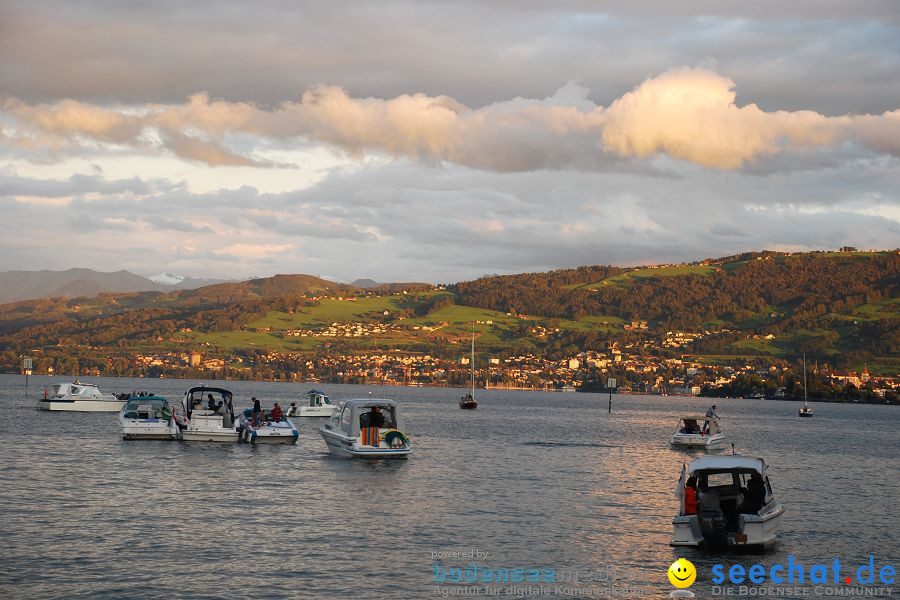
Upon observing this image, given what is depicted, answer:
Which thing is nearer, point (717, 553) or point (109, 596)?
point (109, 596)

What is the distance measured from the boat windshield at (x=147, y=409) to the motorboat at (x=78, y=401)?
44933 mm

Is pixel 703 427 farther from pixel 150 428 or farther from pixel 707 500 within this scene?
pixel 707 500

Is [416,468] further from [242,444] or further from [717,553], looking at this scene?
[717,553]

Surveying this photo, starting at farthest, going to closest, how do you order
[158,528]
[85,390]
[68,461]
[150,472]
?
[85,390], [68,461], [150,472], [158,528]

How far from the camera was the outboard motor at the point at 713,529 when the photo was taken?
33062 millimetres

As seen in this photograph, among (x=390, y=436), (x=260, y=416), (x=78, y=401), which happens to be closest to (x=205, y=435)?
(x=260, y=416)

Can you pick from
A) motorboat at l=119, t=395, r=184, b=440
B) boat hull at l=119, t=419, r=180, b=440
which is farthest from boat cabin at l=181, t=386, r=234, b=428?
boat hull at l=119, t=419, r=180, b=440

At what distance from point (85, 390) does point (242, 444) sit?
6142cm

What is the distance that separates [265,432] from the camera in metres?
70.8

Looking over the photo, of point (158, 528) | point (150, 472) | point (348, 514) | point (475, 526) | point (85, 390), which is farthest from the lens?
point (85, 390)

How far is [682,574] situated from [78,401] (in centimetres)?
10639

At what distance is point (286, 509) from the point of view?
139 ft

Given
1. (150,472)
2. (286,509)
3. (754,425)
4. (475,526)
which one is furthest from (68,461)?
(754,425)

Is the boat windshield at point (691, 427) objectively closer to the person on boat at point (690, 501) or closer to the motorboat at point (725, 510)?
the motorboat at point (725, 510)
